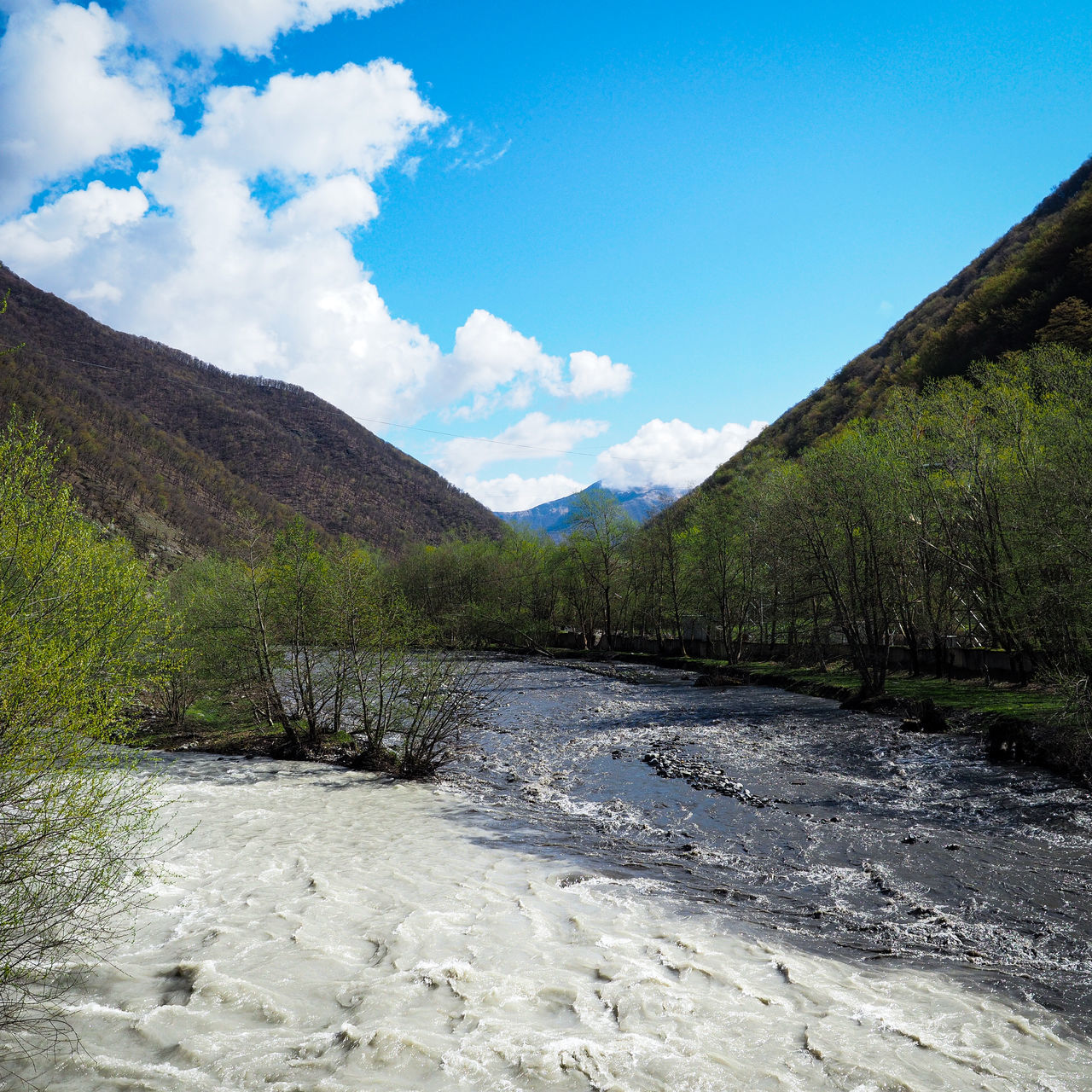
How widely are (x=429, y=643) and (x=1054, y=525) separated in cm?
1583

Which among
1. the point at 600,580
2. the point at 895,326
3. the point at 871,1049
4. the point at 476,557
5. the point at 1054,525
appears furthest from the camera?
the point at 895,326

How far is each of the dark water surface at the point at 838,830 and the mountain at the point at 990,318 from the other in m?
25.1

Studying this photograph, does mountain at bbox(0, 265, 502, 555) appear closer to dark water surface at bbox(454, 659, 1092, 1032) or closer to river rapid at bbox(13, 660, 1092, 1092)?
dark water surface at bbox(454, 659, 1092, 1032)

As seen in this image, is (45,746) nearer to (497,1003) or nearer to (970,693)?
(497,1003)

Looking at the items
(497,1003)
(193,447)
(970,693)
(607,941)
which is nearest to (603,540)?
(970,693)

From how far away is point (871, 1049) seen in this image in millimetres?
5848

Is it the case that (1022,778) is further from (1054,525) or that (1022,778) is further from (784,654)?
(784,654)

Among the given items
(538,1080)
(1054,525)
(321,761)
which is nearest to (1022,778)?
(1054,525)

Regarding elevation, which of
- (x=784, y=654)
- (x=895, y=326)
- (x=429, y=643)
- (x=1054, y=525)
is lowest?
(x=784, y=654)

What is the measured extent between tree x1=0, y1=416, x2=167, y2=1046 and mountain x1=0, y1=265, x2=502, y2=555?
76.1 metres

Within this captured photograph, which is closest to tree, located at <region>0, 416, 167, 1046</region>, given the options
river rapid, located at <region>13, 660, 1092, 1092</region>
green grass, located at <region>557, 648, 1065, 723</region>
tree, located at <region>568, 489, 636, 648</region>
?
river rapid, located at <region>13, 660, 1092, 1092</region>

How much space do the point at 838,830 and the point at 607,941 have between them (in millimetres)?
6744

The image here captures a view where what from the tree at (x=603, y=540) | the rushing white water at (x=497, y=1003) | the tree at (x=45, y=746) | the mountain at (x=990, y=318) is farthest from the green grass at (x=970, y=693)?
the tree at (x=603, y=540)

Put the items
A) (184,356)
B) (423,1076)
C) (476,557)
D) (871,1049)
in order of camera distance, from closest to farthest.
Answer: (423,1076)
(871,1049)
(476,557)
(184,356)
